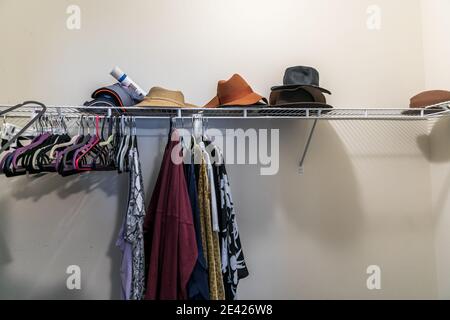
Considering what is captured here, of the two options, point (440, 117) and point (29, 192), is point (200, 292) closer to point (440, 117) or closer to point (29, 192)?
point (29, 192)

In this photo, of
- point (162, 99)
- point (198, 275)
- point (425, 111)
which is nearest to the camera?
point (198, 275)

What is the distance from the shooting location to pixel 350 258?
4.33 feet

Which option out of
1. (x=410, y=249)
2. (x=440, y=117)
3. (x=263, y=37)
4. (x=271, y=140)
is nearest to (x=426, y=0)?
(x=440, y=117)

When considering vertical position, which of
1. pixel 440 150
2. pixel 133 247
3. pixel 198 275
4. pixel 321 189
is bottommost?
pixel 198 275

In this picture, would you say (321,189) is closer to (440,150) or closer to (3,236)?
(440,150)

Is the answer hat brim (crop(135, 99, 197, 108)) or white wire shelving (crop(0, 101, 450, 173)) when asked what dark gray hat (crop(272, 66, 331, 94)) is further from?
hat brim (crop(135, 99, 197, 108))

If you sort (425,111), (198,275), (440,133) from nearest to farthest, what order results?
(198,275) < (425,111) < (440,133)

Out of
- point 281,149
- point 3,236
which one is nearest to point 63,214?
point 3,236

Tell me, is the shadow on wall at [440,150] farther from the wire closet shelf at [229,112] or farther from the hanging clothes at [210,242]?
the hanging clothes at [210,242]

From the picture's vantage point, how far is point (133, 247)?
99cm

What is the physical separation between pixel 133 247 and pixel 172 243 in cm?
17

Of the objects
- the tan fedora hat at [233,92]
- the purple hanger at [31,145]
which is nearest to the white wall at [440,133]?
the tan fedora hat at [233,92]

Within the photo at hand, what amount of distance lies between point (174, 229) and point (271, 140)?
673 millimetres

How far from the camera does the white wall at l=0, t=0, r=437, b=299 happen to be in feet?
4.10
